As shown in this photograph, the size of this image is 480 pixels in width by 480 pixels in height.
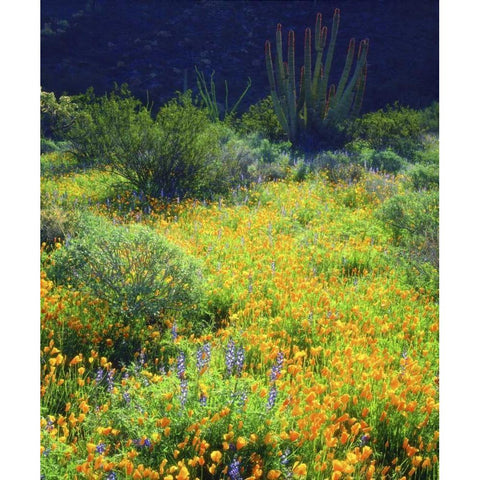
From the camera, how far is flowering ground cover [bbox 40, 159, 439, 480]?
2213 mm

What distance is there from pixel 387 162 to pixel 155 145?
544cm

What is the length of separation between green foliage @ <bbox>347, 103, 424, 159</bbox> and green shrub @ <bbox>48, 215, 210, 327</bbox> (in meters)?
11.1

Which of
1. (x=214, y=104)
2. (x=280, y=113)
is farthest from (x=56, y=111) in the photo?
(x=280, y=113)

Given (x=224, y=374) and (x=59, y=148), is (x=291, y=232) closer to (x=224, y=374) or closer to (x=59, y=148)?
(x=224, y=374)

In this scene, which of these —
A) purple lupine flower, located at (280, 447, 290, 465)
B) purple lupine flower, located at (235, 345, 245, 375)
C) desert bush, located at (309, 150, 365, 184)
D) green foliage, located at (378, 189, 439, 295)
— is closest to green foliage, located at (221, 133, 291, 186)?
desert bush, located at (309, 150, 365, 184)

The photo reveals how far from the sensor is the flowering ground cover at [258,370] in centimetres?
221

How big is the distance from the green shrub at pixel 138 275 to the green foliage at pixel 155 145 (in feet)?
12.5

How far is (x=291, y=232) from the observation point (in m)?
5.88

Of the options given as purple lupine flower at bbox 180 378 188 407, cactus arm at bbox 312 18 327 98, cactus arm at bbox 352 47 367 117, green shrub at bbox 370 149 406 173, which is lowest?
green shrub at bbox 370 149 406 173

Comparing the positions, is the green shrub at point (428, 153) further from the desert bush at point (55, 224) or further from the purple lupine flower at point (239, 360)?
the purple lupine flower at point (239, 360)

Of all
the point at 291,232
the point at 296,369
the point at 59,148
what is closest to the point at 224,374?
the point at 296,369

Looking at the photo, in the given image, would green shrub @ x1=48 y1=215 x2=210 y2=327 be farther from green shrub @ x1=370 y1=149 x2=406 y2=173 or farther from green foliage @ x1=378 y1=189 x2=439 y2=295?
green shrub @ x1=370 y1=149 x2=406 y2=173
